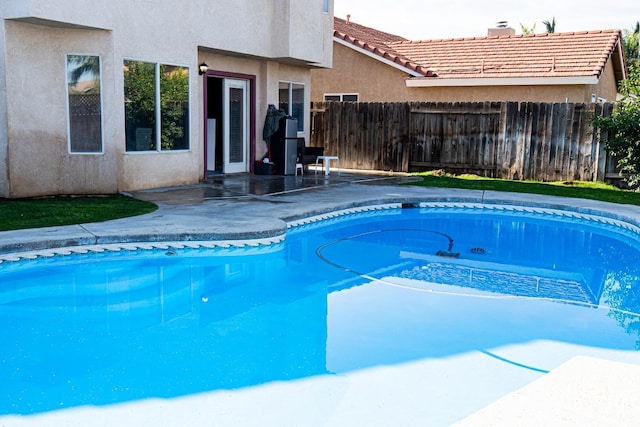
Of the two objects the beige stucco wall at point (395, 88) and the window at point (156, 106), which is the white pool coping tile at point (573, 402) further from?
the beige stucco wall at point (395, 88)

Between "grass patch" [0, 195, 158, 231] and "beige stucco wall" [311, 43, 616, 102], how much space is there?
11.3 meters

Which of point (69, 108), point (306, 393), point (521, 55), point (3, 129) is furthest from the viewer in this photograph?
point (521, 55)

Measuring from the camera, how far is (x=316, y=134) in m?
18.2

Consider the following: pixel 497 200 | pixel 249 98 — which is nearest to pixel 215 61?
pixel 249 98

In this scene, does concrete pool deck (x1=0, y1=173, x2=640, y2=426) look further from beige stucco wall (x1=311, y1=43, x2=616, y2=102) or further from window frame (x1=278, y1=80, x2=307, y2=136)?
beige stucco wall (x1=311, y1=43, x2=616, y2=102)

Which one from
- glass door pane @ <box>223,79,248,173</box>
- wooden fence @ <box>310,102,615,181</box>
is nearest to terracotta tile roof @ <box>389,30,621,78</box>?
wooden fence @ <box>310,102,615,181</box>

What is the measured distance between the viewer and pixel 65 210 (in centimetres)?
920

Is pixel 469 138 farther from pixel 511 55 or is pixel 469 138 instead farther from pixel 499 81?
pixel 511 55

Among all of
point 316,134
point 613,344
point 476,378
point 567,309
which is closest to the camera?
point 476,378

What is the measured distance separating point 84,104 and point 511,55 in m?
13.9

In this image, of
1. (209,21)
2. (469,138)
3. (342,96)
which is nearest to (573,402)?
(209,21)

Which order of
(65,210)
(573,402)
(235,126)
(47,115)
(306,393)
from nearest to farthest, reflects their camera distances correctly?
1. (573,402)
2. (306,393)
3. (65,210)
4. (47,115)
5. (235,126)

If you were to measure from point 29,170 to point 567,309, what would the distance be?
8.49 meters

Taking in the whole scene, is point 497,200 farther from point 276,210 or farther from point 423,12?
point 423,12
